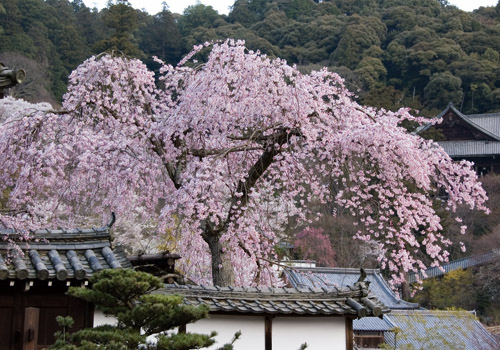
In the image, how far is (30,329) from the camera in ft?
21.0

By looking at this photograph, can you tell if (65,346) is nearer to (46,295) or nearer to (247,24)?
(46,295)

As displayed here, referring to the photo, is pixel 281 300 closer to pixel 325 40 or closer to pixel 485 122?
pixel 485 122

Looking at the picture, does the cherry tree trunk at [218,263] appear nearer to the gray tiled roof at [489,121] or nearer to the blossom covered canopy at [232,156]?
the blossom covered canopy at [232,156]

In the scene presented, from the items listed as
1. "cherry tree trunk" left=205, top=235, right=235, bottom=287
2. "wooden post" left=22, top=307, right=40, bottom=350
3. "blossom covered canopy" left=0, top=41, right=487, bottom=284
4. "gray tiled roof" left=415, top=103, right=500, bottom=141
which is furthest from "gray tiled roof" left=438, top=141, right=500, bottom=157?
"wooden post" left=22, top=307, right=40, bottom=350

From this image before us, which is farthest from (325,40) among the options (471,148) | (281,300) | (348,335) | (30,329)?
(30,329)

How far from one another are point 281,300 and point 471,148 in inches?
A: 1440

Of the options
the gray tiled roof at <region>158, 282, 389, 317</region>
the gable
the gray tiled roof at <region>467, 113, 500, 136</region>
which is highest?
the gray tiled roof at <region>467, 113, 500, 136</region>

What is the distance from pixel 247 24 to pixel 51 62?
88.1 ft

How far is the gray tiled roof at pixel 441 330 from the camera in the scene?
68.3 ft

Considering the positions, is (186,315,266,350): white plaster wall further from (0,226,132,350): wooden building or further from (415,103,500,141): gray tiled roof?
(415,103,500,141): gray tiled roof

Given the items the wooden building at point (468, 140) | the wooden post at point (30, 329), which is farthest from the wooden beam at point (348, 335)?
the wooden building at point (468, 140)

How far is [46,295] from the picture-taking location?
6609mm

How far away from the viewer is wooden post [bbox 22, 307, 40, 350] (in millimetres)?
6391

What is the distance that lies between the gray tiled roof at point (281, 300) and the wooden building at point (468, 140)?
33.6 meters
